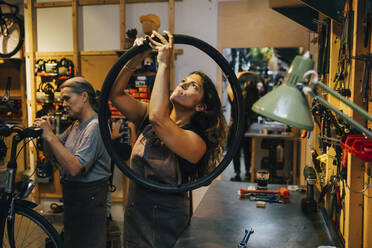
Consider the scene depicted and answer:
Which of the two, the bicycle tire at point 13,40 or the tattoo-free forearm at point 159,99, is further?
the bicycle tire at point 13,40

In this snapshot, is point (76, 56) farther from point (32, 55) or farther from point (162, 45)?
point (162, 45)

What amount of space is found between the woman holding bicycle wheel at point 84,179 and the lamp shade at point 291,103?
4.72 ft

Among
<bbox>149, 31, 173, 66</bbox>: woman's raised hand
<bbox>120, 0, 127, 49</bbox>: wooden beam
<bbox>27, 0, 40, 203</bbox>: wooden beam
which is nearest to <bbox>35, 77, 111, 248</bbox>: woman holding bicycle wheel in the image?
<bbox>149, 31, 173, 66</bbox>: woman's raised hand

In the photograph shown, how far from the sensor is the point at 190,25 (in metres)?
3.96

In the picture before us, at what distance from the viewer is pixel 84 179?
2.01 meters

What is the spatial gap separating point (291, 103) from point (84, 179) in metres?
1.58

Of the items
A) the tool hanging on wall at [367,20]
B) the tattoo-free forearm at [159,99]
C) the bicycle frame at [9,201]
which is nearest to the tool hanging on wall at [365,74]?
the tool hanging on wall at [367,20]

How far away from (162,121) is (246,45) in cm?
279

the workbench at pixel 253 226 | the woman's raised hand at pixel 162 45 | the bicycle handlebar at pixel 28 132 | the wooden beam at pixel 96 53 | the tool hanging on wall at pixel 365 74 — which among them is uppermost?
the wooden beam at pixel 96 53

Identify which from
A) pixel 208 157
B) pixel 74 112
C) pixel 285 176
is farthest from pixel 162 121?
pixel 285 176

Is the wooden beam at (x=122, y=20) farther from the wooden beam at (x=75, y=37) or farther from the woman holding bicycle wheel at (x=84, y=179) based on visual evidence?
the woman holding bicycle wheel at (x=84, y=179)

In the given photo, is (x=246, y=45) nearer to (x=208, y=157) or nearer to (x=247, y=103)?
(x=247, y=103)

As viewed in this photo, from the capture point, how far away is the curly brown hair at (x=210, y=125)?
162 cm

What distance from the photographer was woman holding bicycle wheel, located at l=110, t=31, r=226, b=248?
60.5 inches
